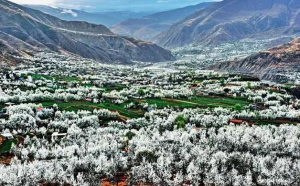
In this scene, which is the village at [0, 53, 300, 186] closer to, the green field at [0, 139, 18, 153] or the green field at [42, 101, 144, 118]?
the green field at [0, 139, 18, 153]

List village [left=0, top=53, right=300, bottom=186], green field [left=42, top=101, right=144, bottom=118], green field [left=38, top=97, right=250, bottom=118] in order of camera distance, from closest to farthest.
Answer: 1. village [left=0, top=53, right=300, bottom=186]
2. green field [left=42, top=101, right=144, bottom=118]
3. green field [left=38, top=97, right=250, bottom=118]

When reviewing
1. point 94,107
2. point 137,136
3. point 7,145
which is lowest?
point 7,145

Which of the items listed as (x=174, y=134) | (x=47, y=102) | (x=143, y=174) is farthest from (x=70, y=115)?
(x=143, y=174)

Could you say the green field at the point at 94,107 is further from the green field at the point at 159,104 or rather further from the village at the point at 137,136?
the village at the point at 137,136

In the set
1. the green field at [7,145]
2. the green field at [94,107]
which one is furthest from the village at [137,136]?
the green field at [94,107]

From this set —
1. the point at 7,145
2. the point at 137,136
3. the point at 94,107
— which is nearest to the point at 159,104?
the point at 94,107

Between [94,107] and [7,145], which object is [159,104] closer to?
[94,107]

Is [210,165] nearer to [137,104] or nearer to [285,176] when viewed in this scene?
[285,176]

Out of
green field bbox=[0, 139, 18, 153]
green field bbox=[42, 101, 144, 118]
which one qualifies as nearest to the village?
green field bbox=[0, 139, 18, 153]

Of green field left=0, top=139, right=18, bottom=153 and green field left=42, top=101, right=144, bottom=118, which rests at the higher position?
green field left=42, top=101, right=144, bottom=118
